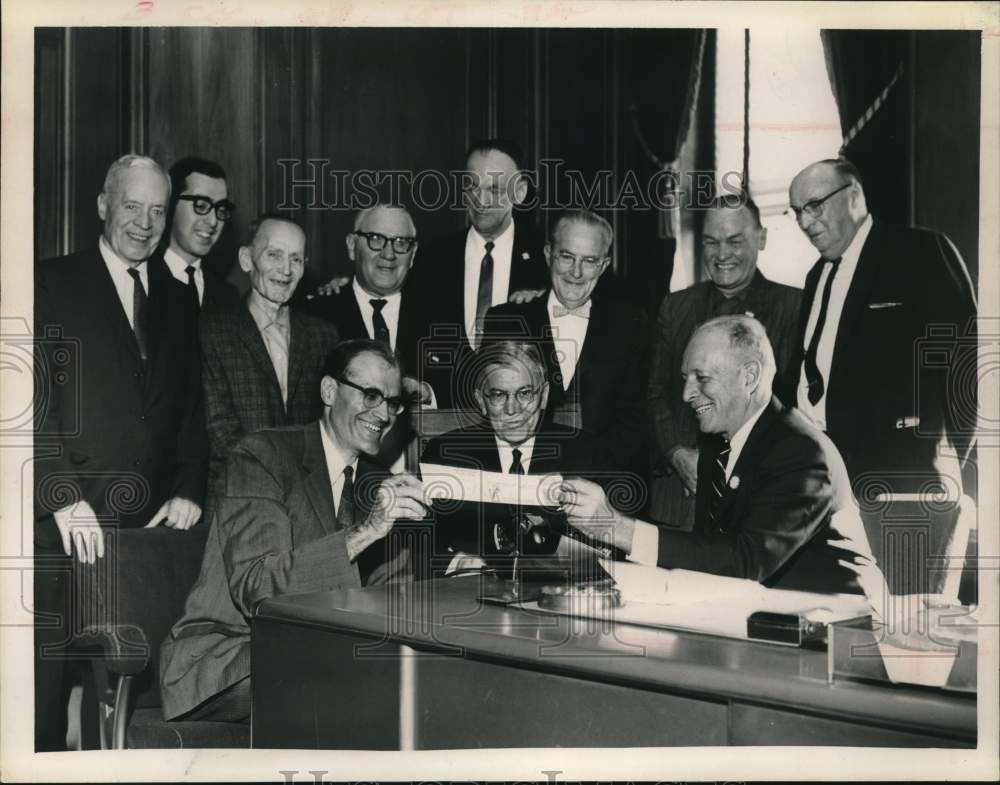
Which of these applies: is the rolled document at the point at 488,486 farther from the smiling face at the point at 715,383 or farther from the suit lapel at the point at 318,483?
the smiling face at the point at 715,383

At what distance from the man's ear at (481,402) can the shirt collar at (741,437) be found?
87 centimetres

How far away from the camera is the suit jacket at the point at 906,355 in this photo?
3.90 meters

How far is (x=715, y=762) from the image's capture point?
3.76m

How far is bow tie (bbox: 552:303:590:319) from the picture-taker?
3.95 meters

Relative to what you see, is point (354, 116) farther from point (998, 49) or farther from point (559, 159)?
point (998, 49)

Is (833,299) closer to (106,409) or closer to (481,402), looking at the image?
(481,402)

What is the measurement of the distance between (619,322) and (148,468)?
1.77m

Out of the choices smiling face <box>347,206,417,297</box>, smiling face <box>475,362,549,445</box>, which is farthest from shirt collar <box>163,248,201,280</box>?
smiling face <box>475,362,549,445</box>

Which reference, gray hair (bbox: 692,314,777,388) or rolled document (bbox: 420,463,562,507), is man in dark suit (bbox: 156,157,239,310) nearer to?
rolled document (bbox: 420,463,562,507)

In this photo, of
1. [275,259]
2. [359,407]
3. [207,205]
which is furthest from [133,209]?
[359,407]

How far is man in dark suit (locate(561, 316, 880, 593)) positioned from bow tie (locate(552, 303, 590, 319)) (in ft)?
1.28

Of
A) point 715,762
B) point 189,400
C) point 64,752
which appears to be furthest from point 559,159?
point 64,752

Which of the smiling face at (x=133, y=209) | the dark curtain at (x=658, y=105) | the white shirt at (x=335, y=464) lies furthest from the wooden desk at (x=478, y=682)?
the smiling face at (x=133, y=209)

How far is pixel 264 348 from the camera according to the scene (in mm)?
3932
